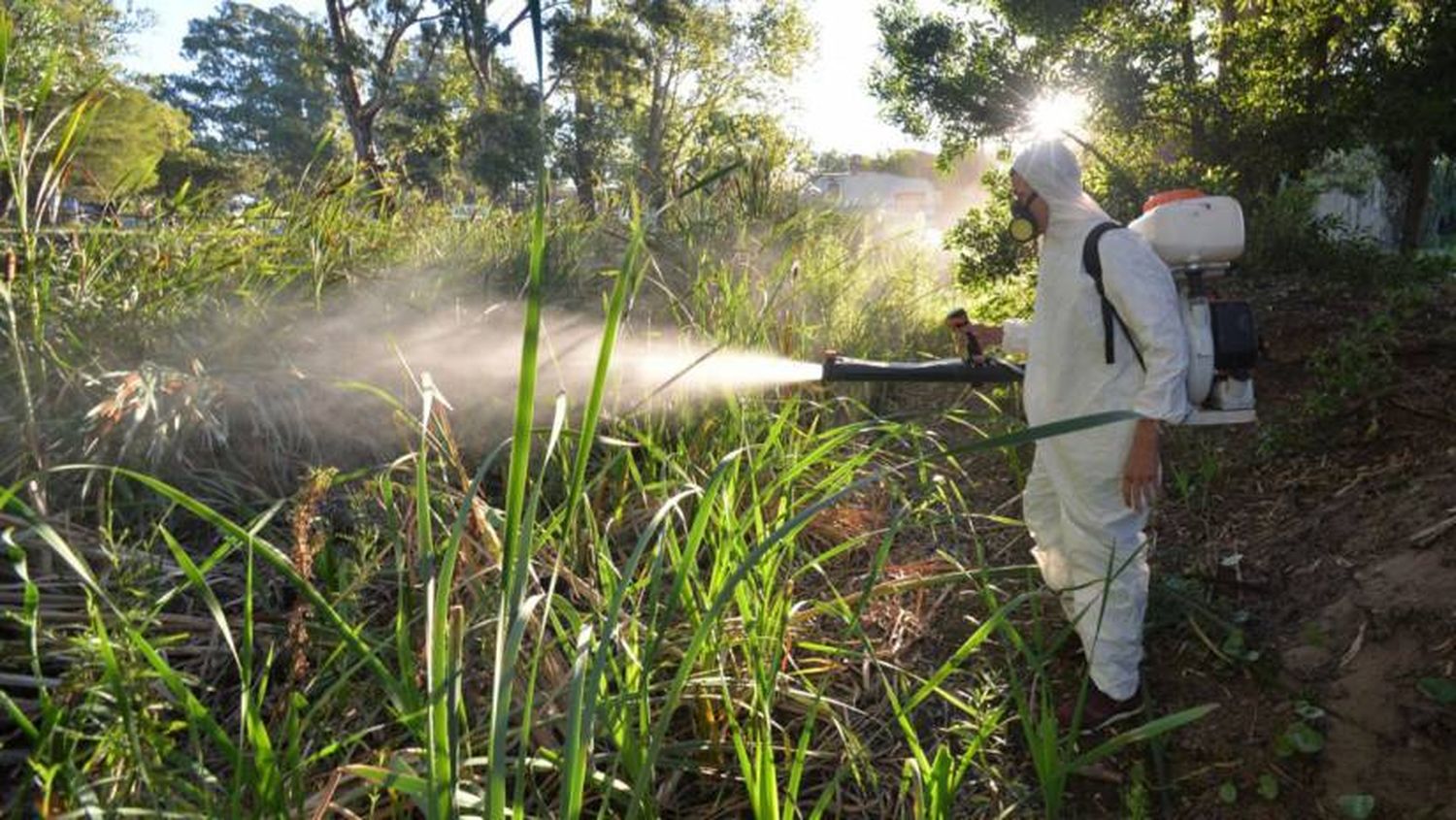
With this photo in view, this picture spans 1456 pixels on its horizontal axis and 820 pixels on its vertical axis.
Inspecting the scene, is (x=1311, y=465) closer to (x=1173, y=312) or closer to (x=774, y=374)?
(x=1173, y=312)

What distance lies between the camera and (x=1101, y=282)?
2.04m

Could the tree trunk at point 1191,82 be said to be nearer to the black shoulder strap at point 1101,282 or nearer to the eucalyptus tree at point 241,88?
the black shoulder strap at point 1101,282

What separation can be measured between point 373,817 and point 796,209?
154 inches

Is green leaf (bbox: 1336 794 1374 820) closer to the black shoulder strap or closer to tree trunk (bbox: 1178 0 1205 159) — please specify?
the black shoulder strap

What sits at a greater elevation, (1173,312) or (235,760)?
(1173,312)

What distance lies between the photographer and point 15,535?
1.66 meters

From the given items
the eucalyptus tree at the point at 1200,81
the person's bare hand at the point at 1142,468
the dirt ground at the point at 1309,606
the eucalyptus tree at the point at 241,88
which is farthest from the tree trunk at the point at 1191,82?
the eucalyptus tree at the point at 241,88

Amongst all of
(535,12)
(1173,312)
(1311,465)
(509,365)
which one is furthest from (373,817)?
(1311,465)

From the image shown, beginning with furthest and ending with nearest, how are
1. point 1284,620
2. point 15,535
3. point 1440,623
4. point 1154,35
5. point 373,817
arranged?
point 1154,35
point 1284,620
point 1440,623
point 15,535
point 373,817

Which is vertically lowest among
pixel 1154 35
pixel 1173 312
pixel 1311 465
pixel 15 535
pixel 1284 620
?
pixel 1284 620

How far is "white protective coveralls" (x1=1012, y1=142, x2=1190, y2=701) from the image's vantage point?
6.44 feet

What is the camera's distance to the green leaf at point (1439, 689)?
1.71m

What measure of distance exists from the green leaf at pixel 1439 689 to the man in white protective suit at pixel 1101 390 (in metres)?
0.53

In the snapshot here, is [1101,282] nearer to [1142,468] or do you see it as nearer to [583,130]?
[1142,468]
